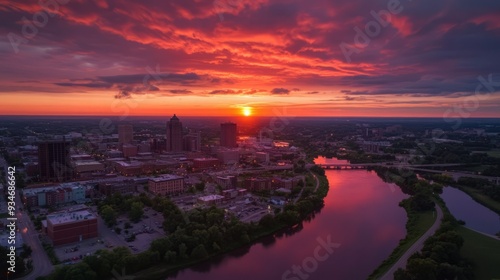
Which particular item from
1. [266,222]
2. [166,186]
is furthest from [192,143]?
[266,222]

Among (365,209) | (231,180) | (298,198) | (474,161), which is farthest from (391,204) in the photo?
(474,161)

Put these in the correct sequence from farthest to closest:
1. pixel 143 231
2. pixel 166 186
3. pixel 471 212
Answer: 1. pixel 166 186
2. pixel 471 212
3. pixel 143 231

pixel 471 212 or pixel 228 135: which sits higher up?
pixel 228 135

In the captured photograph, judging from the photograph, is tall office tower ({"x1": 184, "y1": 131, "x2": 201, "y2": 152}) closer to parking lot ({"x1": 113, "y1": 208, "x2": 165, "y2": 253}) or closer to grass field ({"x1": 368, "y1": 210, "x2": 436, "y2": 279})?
parking lot ({"x1": 113, "y1": 208, "x2": 165, "y2": 253})

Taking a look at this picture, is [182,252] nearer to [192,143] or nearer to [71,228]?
[71,228]

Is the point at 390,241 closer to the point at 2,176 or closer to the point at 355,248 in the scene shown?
the point at 355,248

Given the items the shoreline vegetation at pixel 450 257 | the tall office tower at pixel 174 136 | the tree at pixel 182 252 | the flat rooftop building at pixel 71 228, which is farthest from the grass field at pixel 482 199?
the tall office tower at pixel 174 136
